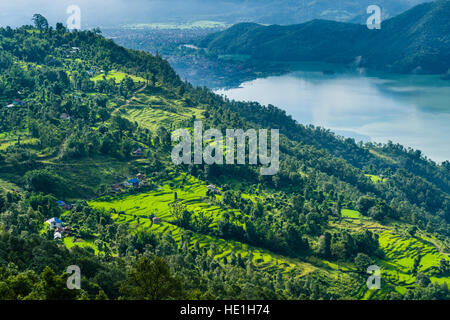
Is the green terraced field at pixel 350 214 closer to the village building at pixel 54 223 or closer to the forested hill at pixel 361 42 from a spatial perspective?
the village building at pixel 54 223

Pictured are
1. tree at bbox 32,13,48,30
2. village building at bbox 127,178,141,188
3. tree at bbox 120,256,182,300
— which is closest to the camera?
tree at bbox 120,256,182,300

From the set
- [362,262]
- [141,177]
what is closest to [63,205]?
[141,177]

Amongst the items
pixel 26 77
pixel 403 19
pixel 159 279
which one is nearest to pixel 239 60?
pixel 403 19
